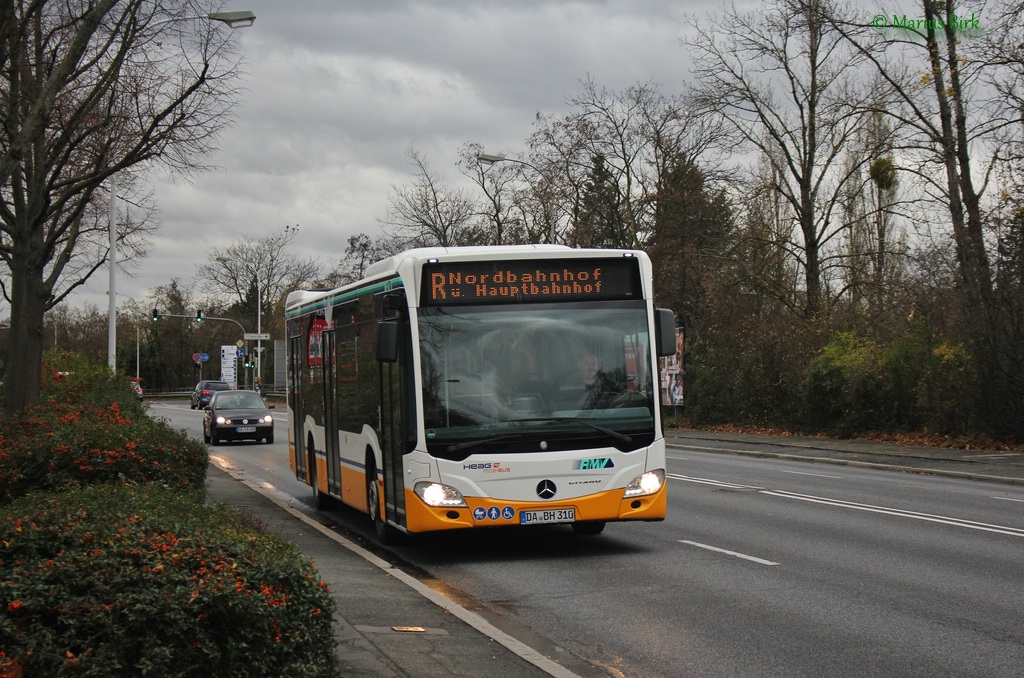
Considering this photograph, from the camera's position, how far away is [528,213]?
5697 centimetres

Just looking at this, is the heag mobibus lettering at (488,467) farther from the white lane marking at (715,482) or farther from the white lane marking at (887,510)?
the white lane marking at (715,482)

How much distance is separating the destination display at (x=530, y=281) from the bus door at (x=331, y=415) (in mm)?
3644

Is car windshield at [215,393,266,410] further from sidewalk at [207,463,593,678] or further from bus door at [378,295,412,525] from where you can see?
sidewalk at [207,463,593,678]

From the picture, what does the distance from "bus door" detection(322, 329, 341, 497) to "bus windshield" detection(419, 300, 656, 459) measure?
382 cm

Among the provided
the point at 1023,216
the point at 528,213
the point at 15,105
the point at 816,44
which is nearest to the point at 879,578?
the point at 15,105

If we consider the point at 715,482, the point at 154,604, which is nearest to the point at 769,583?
the point at 154,604

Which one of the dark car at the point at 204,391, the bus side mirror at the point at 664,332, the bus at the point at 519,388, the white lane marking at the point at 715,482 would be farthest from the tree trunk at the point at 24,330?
the dark car at the point at 204,391

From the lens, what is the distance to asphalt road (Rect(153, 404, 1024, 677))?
24.1ft

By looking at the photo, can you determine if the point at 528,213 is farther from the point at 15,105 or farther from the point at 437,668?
the point at 437,668

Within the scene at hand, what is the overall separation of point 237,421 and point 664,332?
25.4m

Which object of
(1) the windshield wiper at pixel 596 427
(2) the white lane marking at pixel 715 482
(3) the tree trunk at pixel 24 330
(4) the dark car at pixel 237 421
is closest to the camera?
(1) the windshield wiper at pixel 596 427

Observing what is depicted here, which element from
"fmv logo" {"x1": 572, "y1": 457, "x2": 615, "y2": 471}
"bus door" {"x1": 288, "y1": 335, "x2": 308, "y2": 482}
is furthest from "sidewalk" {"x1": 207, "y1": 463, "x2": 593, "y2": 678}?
"bus door" {"x1": 288, "y1": 335, "x2": 308, "y2": 482}

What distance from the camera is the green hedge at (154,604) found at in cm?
489

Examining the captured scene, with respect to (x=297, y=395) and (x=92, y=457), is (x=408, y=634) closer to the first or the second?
(x=92, y=457)
